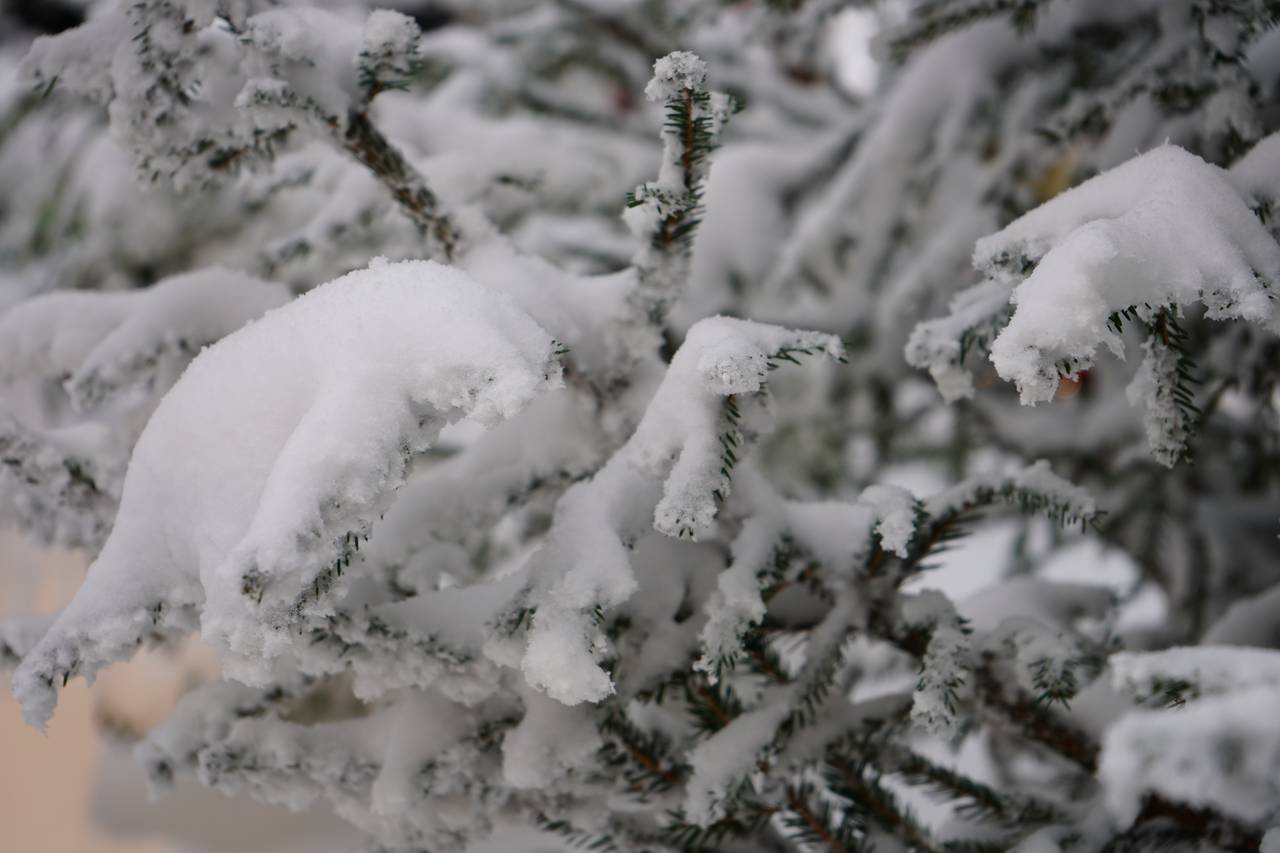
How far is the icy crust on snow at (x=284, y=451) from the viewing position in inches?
28.7

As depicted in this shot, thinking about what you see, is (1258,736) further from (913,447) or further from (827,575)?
(913,447)

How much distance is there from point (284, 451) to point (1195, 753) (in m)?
0.73

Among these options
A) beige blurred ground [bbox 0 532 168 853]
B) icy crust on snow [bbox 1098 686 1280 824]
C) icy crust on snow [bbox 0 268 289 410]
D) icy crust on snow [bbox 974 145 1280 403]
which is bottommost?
beige blurred ground [bbox 0 532 168 853]

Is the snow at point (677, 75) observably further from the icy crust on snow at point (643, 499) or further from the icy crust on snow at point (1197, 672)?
the icy crust on snow at point (1197, 672)

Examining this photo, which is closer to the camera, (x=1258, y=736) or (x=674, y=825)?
(x=1258, y=736)

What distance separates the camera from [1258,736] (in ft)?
1.77

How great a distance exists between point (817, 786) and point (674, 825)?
0.77 ft

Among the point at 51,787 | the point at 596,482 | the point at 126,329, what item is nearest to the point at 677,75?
the point at 596,482

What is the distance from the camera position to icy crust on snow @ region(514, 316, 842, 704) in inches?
32.2

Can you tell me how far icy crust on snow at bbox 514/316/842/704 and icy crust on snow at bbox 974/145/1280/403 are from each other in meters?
0.23

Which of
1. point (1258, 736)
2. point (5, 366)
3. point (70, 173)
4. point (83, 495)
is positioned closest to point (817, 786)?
point (1258, 736)

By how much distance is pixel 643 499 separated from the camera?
1010 millimetres

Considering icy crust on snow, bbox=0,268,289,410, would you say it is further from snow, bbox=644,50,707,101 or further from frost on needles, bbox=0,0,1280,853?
snow, bbox=644,50,707,101

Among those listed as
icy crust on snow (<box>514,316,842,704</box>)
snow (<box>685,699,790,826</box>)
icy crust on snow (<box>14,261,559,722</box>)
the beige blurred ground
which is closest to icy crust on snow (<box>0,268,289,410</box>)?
icy crust on snow (<box>14,261,559,722</box>)
